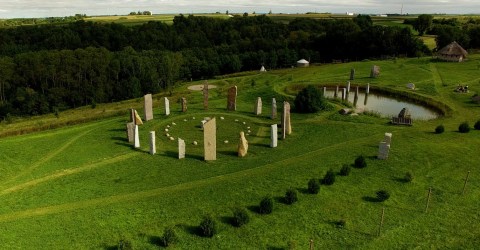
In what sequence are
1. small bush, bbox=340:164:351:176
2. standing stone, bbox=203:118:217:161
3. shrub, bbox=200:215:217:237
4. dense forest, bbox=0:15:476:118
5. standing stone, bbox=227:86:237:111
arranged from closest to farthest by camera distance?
shrub, bbox=200:215:217:237, small bush, bbox=340:164:351:176, standing stone, bbox=203:118:217:161, standing stone, bbox=227:86:237:111, dense forest, bbox=0:15:476:118

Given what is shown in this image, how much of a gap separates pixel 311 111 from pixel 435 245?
2591cm

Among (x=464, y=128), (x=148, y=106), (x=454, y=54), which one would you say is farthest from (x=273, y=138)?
(x=454, y=54)

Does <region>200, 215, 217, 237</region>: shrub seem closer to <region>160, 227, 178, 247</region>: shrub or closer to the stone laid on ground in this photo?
<region>160, 227, 178, 247</region>: shrub

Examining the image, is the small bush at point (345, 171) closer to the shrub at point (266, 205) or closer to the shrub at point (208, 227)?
the shrub at point (266, 205)

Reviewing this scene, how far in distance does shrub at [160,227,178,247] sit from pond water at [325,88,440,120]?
1344 inches

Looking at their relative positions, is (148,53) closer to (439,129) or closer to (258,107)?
(258,107)

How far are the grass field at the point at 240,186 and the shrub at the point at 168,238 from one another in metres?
0.54

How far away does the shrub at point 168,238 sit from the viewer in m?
20.5

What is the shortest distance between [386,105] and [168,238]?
40.8m

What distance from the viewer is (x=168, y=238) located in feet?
67.3

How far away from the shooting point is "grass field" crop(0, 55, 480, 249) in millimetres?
21531

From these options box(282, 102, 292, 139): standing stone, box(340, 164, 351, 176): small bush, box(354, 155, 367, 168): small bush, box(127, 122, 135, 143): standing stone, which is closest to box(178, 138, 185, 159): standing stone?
box(127, 122, 135, 143): standing stone

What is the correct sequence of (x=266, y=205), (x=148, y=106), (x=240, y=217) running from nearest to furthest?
(x=240, y=217)
(x=266, y=205)
(x=148, y=106)

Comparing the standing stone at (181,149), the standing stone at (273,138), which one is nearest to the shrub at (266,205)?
the standing stone at (181,149)
